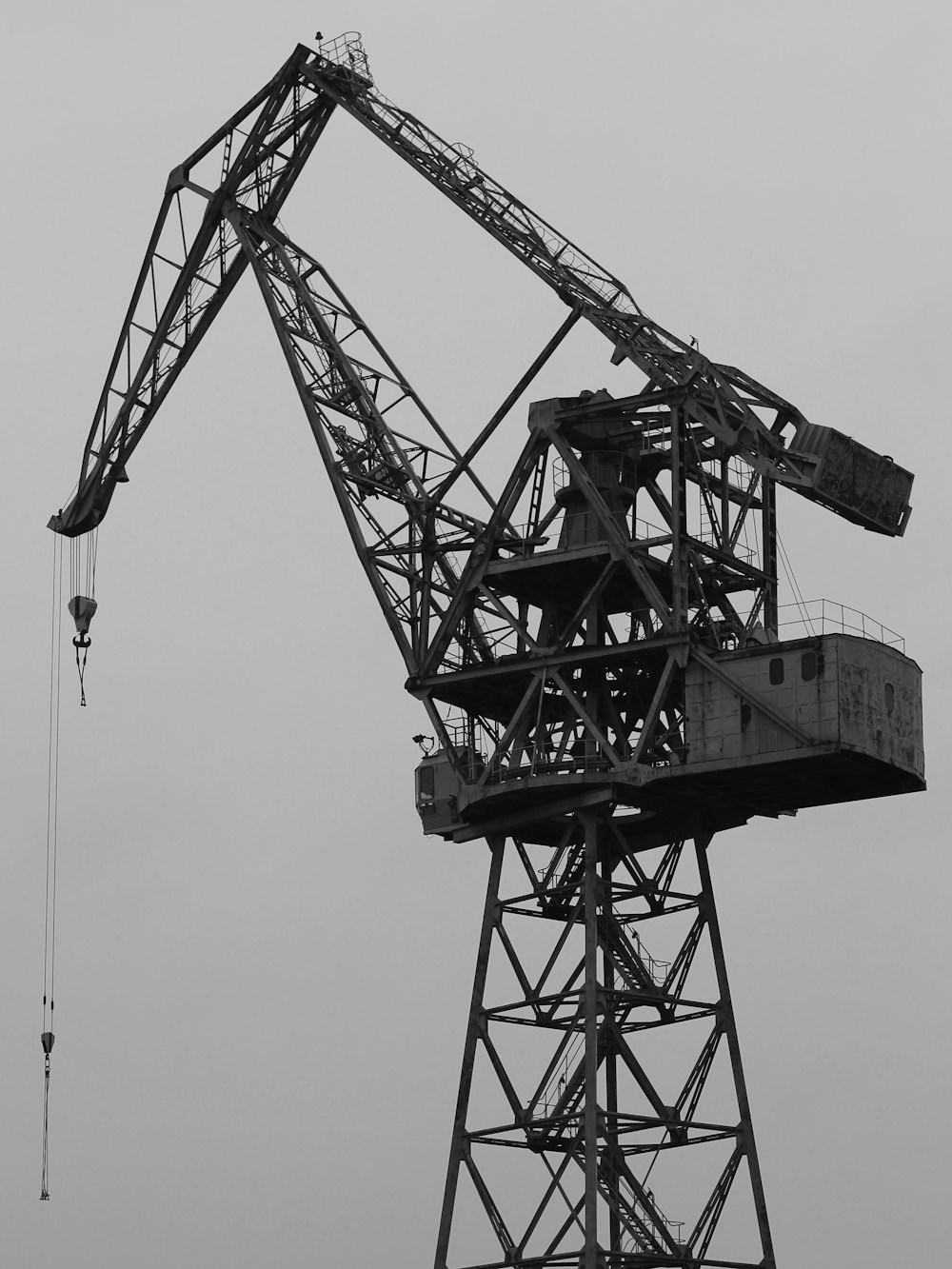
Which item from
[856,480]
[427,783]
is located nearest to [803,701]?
[856,480]

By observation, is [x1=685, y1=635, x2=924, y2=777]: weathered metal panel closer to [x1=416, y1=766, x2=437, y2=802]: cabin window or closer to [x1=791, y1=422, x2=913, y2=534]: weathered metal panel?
[x1=791, y1=422, x2=913, y2=534]: weathered metal panel

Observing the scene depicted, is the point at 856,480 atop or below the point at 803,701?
atop

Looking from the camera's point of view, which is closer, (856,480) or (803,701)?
(803,701)

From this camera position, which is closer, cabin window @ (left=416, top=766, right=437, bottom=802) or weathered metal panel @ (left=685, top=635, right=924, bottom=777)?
weathered metal panel @ (left=685, top=635, right=924, bottom=777)

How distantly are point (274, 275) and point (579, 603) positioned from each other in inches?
625

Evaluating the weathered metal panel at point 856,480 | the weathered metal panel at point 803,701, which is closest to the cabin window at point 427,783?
the weathered metal panel at point 803,701

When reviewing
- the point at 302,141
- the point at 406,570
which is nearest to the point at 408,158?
the point at 302,141

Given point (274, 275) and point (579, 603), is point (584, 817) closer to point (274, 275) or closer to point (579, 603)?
point (579, 603)

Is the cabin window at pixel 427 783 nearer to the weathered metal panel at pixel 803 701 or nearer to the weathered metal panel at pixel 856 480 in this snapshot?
the weathered metal panel at pixel 803 701

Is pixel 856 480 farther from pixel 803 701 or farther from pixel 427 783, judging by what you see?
pixel 427 783

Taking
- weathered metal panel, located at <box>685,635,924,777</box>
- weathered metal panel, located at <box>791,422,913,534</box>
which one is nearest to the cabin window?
weathered metal panel, located at <box>685,635,924,777</box>

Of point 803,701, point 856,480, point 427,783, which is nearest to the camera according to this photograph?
point 803,701

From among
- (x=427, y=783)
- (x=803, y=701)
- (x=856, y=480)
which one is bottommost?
(x=427, y=783)

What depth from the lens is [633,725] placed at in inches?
3935
